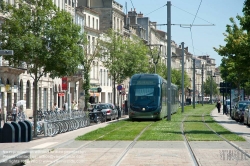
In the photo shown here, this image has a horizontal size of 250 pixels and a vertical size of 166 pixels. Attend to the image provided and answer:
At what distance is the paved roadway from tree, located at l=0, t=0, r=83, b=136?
22.4 ft

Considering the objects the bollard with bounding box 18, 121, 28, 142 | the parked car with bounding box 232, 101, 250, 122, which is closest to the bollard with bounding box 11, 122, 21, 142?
the bollard with bounding box 18, 121, 28, 142

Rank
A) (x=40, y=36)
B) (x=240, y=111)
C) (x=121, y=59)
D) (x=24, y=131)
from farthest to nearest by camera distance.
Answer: (x=121, y=59) < (x=240, y=111) < (x=40, y=36) < (x=24, y=131)

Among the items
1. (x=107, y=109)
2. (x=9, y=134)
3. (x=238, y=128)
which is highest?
(x=107, y=109)

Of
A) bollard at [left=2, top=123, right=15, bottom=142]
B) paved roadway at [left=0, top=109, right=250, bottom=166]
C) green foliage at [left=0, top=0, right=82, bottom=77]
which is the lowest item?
paved roadway at [left=0, top=109, right=250, bottom=166]

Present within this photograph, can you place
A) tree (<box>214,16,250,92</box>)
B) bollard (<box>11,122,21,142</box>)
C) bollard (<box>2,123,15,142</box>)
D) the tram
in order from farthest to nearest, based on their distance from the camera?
the tram
tree (<box>214,16,250,92</box>)
bollard (<box>11,122,21,142</box>)
bollard (<box>2,123,15,142</box>)

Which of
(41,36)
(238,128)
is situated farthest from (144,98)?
(41,36)

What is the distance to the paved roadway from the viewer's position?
18.4 metres

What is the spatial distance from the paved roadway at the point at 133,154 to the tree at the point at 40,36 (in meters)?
6.83

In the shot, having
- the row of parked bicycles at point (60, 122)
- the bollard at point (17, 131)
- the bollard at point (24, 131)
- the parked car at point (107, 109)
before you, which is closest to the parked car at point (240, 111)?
the parked car at point (107, 109)

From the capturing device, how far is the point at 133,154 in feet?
69.4

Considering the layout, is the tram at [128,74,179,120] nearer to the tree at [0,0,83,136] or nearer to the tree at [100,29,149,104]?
the tree at [0,0,83,136]

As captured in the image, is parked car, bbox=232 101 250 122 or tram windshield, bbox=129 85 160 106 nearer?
tram windshield, bbox=129 85 160 106

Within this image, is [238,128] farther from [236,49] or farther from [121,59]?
[121,59]

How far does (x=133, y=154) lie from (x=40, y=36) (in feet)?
44.4
